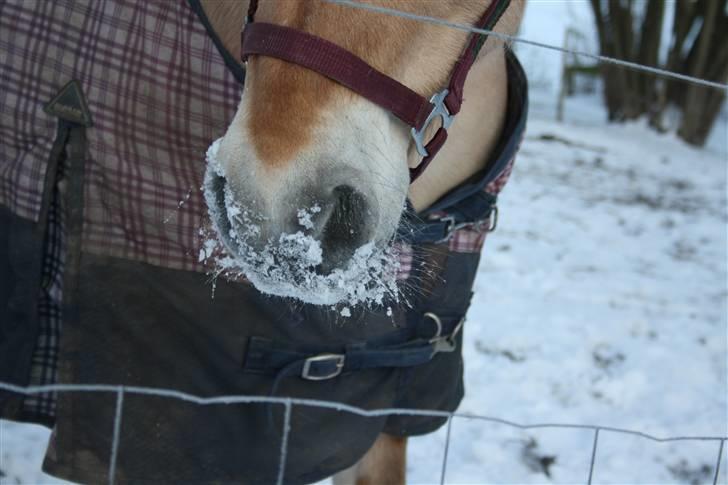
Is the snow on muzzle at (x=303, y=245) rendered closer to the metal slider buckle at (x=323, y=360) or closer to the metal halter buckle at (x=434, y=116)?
the metal halter buckle at (x=434, y=116)

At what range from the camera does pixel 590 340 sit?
9.30 ft

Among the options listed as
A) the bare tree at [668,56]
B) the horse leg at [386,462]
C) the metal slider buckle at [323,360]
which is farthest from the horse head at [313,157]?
the bare tree at [668,56]

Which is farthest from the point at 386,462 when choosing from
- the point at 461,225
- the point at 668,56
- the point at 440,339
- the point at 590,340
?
the point at 668,56

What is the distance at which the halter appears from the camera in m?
0.86

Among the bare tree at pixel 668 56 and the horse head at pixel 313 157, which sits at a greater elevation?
the horse head at pixel 313 157

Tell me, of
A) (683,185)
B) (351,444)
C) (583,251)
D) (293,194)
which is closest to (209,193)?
(293,194)

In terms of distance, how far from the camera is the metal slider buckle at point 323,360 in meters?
1.32

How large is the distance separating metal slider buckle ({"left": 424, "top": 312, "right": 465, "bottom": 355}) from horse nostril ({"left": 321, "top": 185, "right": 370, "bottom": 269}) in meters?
0.53

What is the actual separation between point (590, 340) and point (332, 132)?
2.25 meters

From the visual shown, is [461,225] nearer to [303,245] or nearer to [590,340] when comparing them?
[303,245]

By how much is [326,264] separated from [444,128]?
0.30 metres

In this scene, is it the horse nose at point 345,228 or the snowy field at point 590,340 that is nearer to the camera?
the horse nose at point 345,228

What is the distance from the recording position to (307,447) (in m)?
1.40

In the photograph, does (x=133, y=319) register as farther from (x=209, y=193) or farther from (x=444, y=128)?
(x=444, y=128)
